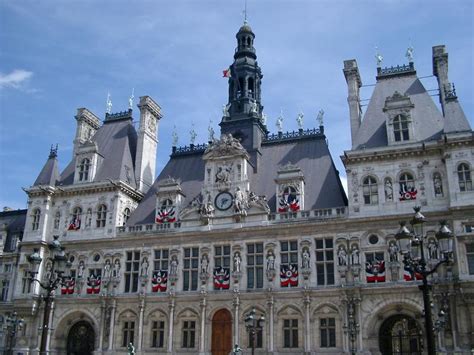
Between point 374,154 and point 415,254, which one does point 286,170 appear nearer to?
point 374,154

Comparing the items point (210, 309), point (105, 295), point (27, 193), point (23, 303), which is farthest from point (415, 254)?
point (27, 193)

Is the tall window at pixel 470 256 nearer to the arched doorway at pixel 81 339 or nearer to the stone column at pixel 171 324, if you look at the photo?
the stone column at pixel 171 324

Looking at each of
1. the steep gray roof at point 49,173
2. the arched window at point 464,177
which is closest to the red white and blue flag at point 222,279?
the arched window at point 464,177

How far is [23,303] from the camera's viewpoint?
44.2 metres

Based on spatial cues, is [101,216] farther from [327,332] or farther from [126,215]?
[327,332]

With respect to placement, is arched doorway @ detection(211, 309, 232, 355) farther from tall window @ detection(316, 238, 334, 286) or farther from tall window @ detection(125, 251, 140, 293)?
tall window @ detection(125, 251, 140, 293)

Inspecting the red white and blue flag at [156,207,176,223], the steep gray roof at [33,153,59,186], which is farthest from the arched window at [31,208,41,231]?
the red white and blue flag at [156,207,176,223]

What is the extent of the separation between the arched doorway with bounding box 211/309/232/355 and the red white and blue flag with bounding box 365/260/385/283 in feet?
34.8

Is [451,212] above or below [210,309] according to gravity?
above

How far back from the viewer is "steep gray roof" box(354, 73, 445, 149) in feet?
128

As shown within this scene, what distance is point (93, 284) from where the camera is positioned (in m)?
43.6

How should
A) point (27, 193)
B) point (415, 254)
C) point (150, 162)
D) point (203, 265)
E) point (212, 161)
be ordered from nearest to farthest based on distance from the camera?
point (415, 254), point (203, 265), point (212, 161), point (27, 193), point (150, 162)

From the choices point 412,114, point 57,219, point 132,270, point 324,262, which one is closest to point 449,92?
point 412,114

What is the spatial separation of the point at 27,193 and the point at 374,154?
102 ft
